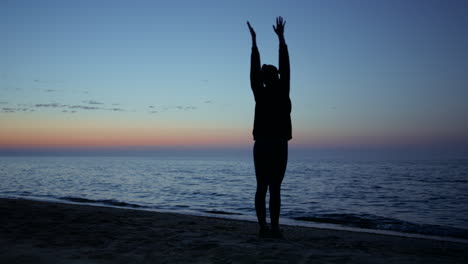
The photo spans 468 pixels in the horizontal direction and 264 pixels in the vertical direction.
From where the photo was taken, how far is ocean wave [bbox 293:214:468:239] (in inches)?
288

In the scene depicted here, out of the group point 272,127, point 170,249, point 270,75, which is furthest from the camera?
point 270,75

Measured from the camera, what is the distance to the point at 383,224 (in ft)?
26.8

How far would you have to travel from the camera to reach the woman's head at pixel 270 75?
13.4ft

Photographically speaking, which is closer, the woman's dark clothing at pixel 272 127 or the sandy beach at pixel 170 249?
the sandy beach at pixel 170 249

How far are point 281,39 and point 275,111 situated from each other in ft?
3.12

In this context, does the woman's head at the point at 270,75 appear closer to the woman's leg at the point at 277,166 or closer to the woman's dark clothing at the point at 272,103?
the woman's dark clothing at the point at 272,103

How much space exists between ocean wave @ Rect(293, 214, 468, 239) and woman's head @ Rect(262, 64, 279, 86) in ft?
18.9

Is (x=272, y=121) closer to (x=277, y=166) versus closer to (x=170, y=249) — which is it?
(x=277, y=166)

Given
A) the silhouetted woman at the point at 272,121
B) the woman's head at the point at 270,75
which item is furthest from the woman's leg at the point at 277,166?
the woman's head at the point at 270,75

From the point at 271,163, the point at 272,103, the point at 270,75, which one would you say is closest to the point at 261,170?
the point at 271,163

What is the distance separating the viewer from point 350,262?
10.0 ft

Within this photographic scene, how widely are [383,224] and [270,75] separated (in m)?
6.26

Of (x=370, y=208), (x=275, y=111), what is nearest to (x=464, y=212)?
(x=370, y=208)

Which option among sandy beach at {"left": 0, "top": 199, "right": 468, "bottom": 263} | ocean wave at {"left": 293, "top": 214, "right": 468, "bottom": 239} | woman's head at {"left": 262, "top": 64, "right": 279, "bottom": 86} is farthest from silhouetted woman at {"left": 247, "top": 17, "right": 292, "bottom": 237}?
ocean wave at {"left": 293, "top": 214, "right": 468, "bottom": 239}
